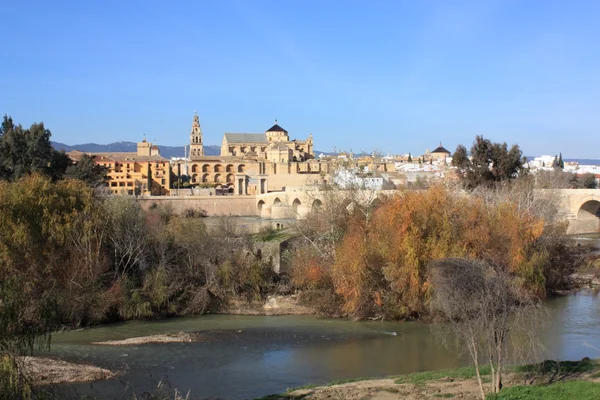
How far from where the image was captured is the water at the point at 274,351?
591 inches

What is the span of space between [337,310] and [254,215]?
142 feet

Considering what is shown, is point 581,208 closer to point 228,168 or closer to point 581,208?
point 581,208

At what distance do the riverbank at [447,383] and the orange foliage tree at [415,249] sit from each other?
23.5ft

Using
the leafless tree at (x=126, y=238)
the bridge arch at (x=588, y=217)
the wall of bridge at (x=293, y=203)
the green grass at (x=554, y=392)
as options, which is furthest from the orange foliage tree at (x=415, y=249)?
the bridge arch at (x=588, y=217)

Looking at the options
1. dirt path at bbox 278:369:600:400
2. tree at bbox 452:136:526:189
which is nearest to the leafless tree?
Answer: dirt path at bbox 278:369:600:400

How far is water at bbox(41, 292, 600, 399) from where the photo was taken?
1502 cm

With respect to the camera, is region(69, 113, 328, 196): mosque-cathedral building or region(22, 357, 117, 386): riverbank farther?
region(69, 113, 328, 196): mosque-cathedral building

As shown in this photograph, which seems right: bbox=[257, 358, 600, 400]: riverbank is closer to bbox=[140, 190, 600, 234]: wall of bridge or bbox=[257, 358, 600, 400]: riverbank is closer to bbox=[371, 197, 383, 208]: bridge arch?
bbox=[371, 197, 383, 208]: bridge arch

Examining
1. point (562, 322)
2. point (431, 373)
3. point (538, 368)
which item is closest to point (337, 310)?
point (562, 322)

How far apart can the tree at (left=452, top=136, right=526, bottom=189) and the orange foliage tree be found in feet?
60.8

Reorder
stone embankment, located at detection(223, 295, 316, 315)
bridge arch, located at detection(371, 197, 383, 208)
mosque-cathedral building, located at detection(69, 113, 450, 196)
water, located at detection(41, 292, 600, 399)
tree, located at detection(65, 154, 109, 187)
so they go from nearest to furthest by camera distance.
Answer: water, located at detection(41, 292, 600, 399), stone embankment, located at detection(223, 295, 316, 315), bridge arch, located at detection(371, 197, 383, 208), tree, located at detection(65, 154, 109, 187), mosque-cathedral building, located at detection(69, 113, 450, 196)

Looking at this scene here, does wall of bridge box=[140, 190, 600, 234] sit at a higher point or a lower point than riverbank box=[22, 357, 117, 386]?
higher

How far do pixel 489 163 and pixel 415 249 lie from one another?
24036 millimetres

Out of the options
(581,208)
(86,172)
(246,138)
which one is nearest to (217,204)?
(86,172)
